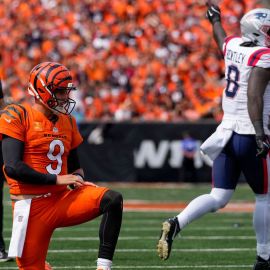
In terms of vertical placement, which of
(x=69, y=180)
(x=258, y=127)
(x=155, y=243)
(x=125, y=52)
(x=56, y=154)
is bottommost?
(x=155, y=243)

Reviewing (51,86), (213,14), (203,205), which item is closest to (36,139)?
(51,86)

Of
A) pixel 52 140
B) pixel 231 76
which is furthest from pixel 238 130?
pixel 52 140

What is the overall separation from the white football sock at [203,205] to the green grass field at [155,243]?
0.70 meters

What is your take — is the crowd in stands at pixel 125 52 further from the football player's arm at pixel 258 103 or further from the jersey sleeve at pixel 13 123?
the jersey sleeve at pixel 13 123

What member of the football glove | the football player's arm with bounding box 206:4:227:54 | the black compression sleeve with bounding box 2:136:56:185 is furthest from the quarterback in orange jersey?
the football glove

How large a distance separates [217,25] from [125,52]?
13.1 meters

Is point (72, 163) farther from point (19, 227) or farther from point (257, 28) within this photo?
point (257, 28)

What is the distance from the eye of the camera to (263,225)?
657 cm

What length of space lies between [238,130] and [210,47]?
13.3m

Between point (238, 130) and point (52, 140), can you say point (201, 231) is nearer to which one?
point (238, 130)

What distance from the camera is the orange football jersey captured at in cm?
521

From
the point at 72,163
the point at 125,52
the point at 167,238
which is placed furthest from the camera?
the point at 125,52

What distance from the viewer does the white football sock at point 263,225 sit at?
21.5 feet

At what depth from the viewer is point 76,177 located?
5223mm
